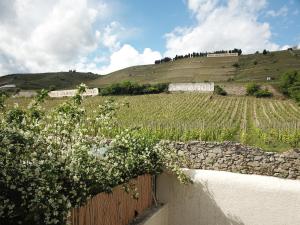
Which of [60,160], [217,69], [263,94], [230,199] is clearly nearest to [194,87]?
[263,94]

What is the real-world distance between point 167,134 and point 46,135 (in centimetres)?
2297

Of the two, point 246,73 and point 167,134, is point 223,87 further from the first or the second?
point 167,134

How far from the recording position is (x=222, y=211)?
903cm

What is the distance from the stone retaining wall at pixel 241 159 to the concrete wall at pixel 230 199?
1.96 m

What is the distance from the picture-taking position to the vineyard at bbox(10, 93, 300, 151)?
2832cm

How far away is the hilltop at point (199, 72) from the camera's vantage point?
325 feet

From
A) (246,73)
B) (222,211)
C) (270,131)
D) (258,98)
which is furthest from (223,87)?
(222,211)

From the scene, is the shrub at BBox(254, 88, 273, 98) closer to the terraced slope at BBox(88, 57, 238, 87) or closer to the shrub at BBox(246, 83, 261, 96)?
the shrub at BBox(246, 83, 261, 96)

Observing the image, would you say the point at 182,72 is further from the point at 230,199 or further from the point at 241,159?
the point at 230,199

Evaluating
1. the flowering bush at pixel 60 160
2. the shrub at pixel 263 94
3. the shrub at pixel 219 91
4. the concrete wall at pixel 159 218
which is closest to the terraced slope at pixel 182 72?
the shrub at pixel 219 91

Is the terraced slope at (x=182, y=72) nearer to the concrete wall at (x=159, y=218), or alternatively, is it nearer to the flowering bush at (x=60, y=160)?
the concrete wall at (x=159, y=218)

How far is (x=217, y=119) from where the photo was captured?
43594 millimetres

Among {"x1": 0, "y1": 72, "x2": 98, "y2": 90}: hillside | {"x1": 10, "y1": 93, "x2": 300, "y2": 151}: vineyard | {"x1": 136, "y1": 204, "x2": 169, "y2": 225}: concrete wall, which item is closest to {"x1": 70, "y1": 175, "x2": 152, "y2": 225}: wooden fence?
{"x1": 136, "y1": 204, "x2": 169, "y2": 225}: concrete wall

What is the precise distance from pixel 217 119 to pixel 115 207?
1464 inches
